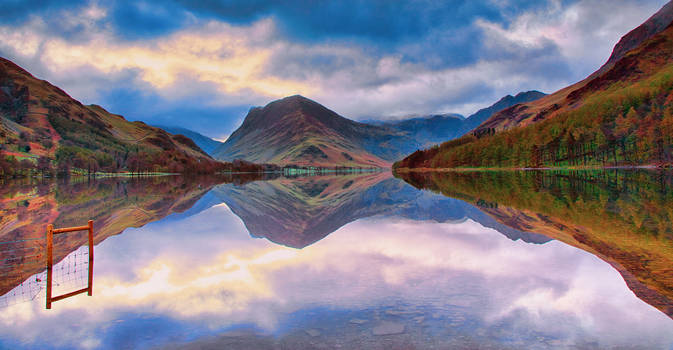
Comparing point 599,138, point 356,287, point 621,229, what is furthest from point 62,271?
point 599,138

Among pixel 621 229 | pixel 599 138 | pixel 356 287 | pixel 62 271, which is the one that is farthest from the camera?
pixel 599 138

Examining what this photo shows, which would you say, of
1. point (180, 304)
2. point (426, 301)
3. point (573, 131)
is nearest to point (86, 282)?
point (180, 304)

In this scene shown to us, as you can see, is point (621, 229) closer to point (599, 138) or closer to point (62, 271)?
point (62, 271)

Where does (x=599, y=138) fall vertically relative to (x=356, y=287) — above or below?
above

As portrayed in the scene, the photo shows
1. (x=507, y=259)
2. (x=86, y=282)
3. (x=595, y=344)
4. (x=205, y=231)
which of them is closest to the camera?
(x=595, y=344)

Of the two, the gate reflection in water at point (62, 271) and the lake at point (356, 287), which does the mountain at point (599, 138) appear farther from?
the gate reflection in water at point (62, 271)

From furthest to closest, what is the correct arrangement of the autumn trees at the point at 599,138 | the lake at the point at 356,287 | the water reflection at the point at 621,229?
1. the autumn trees at the point at 599,138
2. the water reflection at the point at 621,229
3. the lake at the point at 356,287

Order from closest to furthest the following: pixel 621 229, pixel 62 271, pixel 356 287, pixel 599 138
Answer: pixel 356 287
pixel 62 271
pixel 621 229
pixel 599 138

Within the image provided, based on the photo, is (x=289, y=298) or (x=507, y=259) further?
(x=507, y=259)

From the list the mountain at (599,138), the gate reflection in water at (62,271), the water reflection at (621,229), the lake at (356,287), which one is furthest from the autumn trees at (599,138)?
the gate reflection in water at (62,271)

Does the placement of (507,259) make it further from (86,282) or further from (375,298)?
(86,282)

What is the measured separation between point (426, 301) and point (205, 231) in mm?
13798

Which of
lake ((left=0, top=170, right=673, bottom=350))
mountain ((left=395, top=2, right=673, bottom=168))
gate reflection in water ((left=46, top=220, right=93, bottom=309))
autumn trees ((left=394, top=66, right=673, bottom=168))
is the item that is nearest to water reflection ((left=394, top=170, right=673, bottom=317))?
lake ((left=0, top=170, right=673, bottom=350))

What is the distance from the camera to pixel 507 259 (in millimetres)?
11805
